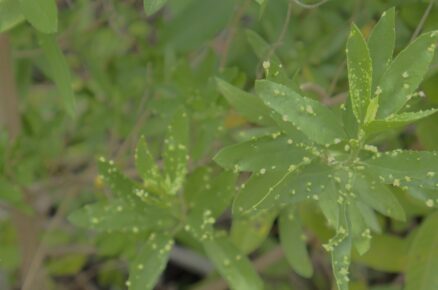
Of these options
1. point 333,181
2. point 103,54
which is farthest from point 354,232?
point 103,54

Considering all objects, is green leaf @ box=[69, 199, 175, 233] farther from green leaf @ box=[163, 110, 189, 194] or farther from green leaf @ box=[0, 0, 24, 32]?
green leaf @ box=[0, 0, 24, 32]

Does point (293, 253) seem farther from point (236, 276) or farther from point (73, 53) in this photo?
point (73, 53)

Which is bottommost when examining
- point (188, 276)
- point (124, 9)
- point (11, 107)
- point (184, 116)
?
point (188, 276)

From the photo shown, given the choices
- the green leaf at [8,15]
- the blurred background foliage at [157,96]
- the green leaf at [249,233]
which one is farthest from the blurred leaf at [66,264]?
the green leaf at [8,15]

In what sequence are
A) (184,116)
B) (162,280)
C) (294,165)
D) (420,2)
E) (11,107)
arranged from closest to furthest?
(294,165)
(184,116)
(420,2)
(11,107)
(162,280)

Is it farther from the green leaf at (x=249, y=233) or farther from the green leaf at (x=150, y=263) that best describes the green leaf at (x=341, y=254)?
the green leaf at (x=249, y=233)

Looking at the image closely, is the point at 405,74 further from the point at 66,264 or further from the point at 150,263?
the point at 66,264
